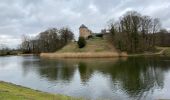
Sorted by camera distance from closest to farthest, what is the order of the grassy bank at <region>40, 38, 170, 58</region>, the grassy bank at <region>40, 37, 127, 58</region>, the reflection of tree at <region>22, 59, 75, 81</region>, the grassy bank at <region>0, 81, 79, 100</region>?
the grassy bank at <region>0, 81, 79, 100</region> < the reflection of tree at <region>22, 59, 75, 81</region> < the grassy bank at <region>40, 38, 170, 58</region> < the grassy bank at <region>40, 37, 127, 58</region>

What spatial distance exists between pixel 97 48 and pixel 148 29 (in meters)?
16.4

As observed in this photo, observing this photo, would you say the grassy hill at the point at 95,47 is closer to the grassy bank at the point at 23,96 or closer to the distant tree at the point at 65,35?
the distant tree at the point at 65,35

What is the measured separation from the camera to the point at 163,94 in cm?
1908

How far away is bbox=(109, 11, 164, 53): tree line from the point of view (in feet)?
230

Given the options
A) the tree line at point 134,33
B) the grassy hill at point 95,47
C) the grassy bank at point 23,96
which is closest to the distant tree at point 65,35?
the grassy hill at point 95,47

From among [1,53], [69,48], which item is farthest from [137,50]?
[1,53]

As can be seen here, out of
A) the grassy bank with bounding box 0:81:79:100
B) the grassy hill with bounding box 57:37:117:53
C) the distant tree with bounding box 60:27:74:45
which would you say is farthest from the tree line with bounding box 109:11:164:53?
the grassy bank with bounding box 0:81:79:100

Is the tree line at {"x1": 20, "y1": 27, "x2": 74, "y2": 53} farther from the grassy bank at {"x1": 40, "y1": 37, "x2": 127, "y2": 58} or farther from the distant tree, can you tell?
the grassy bank at {"x1": 40, "y1": 37, "x2": 127, "y2": 58}

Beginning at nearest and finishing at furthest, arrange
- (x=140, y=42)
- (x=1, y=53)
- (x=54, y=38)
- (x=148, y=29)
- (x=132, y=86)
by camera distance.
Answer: (x=132, y=86)
(x=140, y=42)
(x=148, y=29)
(x=54, y=38)
(x=1, y=53)

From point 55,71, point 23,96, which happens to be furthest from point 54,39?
point 23,96

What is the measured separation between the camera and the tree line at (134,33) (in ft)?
230

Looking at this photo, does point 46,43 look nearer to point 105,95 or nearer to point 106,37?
point 106,37

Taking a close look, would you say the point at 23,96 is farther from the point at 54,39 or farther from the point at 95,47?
the point at 54,39

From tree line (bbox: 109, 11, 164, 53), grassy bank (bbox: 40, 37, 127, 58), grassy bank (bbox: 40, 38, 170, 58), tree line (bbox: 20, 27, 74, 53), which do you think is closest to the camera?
grassy bank (bbox: 40, 38, 170, 58)
